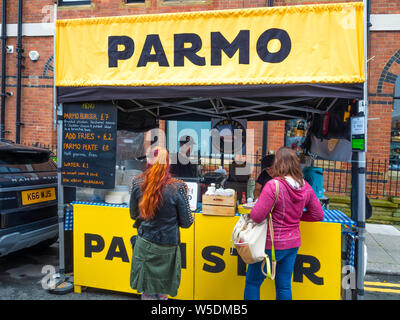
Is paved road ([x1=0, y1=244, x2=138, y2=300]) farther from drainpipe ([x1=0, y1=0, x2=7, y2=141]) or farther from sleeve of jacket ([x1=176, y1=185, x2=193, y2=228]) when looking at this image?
drainpipe ([x1=0, y1=0, x2=7, y2=141])

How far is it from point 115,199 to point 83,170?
56 centimetres

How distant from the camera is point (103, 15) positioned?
9.45m

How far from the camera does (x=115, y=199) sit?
390cm

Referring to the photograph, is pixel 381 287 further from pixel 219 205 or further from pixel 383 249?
pixel 219 205

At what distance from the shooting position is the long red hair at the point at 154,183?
8.40 ft

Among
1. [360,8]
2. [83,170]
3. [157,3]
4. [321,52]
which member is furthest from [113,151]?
[157,3]

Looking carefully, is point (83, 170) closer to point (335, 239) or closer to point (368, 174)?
point (335, 239)

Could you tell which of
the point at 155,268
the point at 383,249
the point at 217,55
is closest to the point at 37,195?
the point at 155,268

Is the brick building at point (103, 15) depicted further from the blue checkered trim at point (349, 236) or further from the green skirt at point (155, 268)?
the green skirt at point (155, 268)

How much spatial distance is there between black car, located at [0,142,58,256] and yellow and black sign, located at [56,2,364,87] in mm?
1393

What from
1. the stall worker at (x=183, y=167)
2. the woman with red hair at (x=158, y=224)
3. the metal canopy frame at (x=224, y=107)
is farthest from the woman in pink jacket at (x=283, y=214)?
the stall worker at (x=183, y=167)

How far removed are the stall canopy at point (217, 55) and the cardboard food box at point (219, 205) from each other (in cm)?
116

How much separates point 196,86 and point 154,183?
1.36 m
